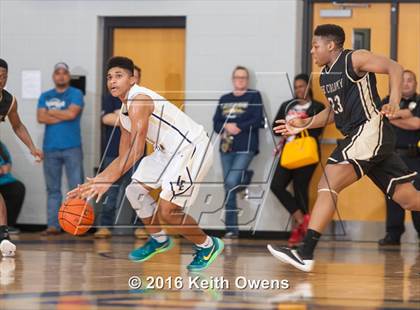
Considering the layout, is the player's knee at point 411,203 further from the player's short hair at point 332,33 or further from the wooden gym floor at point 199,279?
the player's short hair at point 332,33

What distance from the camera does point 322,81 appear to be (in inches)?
307

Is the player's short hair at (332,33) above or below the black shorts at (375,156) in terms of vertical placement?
above

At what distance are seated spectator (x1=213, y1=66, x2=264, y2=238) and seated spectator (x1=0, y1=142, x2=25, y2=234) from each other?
2.62m

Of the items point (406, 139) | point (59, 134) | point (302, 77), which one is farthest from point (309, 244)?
point (59, 134)

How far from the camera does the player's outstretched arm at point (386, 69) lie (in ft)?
23.1

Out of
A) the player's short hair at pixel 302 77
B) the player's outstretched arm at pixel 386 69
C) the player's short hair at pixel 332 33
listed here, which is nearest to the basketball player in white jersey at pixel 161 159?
the player's short hair at pixel 332 33

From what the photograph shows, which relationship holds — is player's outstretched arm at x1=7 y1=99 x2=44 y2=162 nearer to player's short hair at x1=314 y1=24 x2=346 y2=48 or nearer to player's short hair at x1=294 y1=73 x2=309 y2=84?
player's short hair at x1=314 y1=24 x2=346 y2=48

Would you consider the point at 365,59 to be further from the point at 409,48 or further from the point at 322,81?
the point at 409,48

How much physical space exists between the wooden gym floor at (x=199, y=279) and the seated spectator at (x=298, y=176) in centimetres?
87

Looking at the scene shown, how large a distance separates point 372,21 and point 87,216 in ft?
19.7

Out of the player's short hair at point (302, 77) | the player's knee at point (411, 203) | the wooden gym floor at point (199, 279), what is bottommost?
the wooden gym floor at point (199, 279)

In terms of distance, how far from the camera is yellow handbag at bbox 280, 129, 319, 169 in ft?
39.1

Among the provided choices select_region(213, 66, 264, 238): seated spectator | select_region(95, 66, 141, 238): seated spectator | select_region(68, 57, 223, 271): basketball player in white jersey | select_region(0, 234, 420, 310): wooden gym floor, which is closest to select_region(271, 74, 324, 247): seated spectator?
select_region(213, 66, 264, 238): seated spectator

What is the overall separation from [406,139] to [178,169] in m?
4.75
